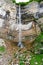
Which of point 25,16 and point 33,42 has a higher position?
point 25,16

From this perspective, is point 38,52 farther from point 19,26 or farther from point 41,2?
point 41,2

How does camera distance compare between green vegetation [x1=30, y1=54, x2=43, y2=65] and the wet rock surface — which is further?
the wet rock surface

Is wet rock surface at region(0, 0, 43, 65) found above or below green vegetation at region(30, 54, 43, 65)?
above

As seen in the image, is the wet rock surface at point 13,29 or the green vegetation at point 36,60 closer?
the green vegetation at point 36,60

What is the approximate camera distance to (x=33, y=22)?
30.7ft

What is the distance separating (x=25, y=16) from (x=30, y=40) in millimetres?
892

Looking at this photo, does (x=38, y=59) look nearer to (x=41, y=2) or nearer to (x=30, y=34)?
(x=30, y=34)

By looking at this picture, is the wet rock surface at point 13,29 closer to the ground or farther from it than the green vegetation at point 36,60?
farther from it

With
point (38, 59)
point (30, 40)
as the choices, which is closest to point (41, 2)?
point (30, 40)

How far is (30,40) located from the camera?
9320 millimetres

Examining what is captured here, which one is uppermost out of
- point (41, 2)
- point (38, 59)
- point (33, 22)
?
point (41, 2)

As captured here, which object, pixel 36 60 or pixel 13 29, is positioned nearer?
pixel 36 60

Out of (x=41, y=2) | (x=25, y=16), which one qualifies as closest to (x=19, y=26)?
(x=25, y=16)

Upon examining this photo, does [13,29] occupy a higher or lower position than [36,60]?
higher
